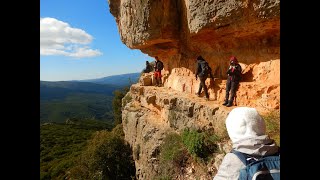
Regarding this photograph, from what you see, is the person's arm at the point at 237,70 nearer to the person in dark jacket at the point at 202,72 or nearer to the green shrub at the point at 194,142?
the person in dark jacket at the point at 202,72

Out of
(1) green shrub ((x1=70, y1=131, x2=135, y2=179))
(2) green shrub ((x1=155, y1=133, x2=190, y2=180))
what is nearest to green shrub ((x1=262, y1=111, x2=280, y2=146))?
(2) green shrub ((x1=155, y1=133, x2=190, y2=180))

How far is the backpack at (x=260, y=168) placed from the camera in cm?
239

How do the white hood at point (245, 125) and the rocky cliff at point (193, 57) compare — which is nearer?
the white hood at point (245, 125)

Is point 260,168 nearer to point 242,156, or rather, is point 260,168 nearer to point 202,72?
point 242,156

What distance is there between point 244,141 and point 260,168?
1.00 feet

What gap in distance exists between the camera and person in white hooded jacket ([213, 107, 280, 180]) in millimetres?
2547

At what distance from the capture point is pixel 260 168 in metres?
2.46

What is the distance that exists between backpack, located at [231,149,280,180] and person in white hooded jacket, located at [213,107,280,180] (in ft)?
0.14

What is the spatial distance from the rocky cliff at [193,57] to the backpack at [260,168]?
8.15m

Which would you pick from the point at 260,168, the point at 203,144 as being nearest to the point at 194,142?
the point at 203,144

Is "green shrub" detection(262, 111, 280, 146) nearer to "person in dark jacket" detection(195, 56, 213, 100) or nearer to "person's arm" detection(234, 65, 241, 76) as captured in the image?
"person's arm" detection(234, 65, 241, 76)

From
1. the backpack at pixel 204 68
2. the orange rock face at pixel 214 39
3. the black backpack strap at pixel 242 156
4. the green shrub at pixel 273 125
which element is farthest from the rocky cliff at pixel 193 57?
the black backpack strap at pixel 242 156
